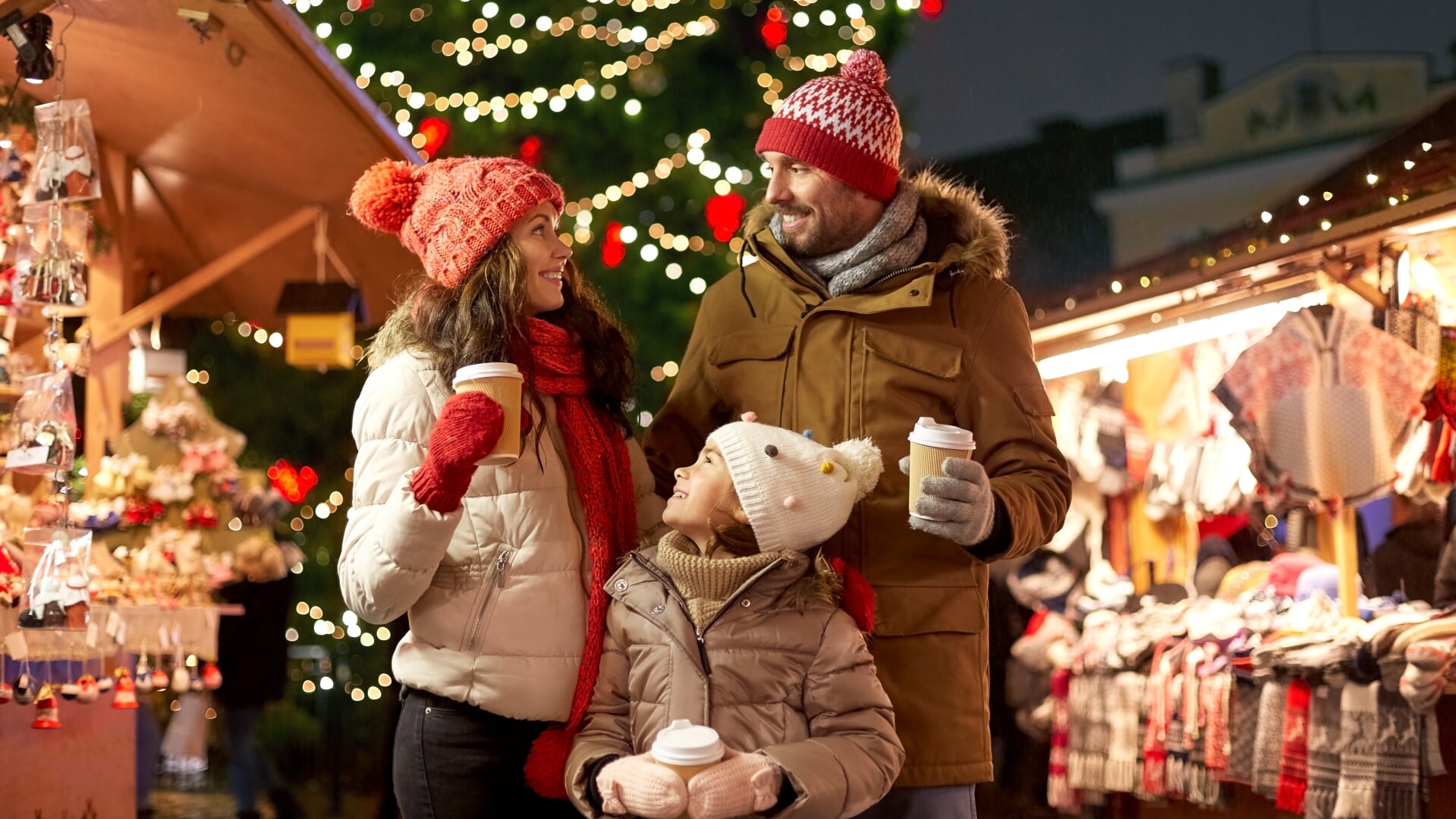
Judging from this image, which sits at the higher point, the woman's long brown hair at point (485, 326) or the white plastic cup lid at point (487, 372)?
A: the woman's long brown hair at point (485, 326)

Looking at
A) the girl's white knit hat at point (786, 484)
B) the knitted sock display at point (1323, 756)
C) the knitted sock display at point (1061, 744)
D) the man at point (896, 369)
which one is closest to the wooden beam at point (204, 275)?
the man at point (896, 369)

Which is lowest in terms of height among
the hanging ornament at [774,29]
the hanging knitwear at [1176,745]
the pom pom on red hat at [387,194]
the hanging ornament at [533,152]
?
the hanging knitwear at [1176,745]

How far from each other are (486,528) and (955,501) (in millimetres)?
921

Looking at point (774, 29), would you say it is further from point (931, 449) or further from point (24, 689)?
point (931, 449)

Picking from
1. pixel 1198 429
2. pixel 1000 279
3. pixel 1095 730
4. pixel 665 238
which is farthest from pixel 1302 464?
pixel 665 238

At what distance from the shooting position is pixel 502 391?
9.04 feet

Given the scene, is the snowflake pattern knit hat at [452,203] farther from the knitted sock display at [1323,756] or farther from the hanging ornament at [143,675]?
the knitted sock display at [1323,756]

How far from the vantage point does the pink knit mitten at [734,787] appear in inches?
98.0

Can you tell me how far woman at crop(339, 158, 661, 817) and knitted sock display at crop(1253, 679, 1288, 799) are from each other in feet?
10.6

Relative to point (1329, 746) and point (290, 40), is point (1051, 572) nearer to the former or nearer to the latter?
point (1329, 746)

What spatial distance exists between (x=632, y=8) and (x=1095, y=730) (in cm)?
470

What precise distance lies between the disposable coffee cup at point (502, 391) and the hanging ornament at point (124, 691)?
3136 mm

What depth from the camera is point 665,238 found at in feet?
27.1

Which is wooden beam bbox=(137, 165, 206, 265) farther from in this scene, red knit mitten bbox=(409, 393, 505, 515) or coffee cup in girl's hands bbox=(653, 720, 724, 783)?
coffee cup in girl's hands bbox=(653, 720, 724, 783)
